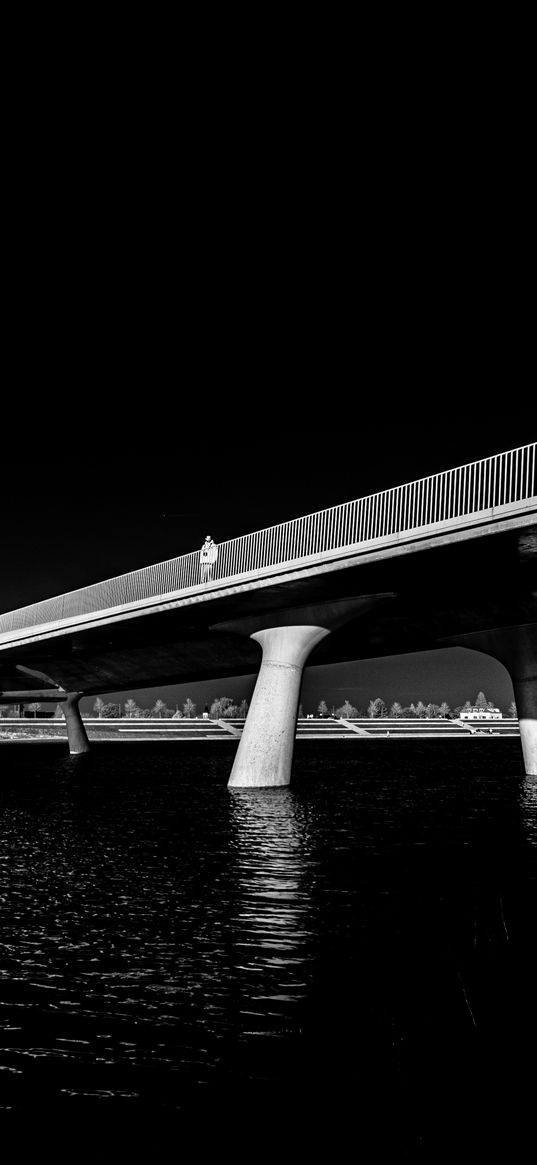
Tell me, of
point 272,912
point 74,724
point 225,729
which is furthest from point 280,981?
point 225,729

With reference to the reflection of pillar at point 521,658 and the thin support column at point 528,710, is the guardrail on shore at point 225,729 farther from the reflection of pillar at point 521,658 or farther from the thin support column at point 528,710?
the reflection of pillar at point 521,658

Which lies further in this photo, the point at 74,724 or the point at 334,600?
the point at 74,724

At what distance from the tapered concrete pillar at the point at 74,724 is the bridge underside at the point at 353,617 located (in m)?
14.3

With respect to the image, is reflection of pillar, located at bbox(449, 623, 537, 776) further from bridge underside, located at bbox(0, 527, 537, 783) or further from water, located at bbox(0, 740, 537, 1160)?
water, located at bbox(0, 740, 537, 1160)

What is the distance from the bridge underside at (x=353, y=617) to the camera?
83.4 feet

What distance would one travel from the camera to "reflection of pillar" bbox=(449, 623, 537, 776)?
3575cm

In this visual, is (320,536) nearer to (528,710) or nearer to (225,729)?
(528,710)

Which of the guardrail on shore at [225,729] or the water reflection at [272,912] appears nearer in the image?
the water reflection at [272,912]

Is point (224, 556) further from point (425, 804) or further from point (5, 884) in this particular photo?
point (5, 884)

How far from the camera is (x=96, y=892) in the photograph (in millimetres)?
12781

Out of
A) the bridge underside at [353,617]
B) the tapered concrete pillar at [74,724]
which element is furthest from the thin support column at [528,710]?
the tapered concrete pillar at [74,724]

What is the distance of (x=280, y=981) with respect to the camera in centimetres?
810

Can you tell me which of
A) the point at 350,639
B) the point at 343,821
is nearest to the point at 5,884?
the point at 343,821

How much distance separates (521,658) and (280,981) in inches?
1189
